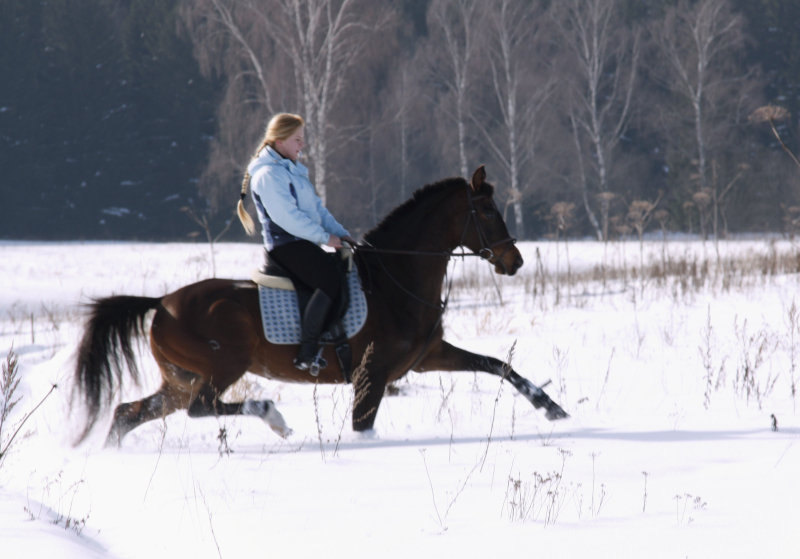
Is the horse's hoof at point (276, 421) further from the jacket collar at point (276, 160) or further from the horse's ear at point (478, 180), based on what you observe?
the horse's ear at point (478, 180)

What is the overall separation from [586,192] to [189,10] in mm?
17077

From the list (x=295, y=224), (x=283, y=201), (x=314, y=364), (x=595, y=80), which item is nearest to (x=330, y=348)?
(x=314, y=364)

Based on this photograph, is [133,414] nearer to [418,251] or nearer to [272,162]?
[272,162]

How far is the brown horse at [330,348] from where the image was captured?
500 centimetres

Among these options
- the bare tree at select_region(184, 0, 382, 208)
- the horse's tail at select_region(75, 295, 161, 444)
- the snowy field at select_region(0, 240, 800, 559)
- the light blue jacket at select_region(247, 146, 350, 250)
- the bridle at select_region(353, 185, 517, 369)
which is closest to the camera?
the snowy field at select_region(0, 240, 800, 559)

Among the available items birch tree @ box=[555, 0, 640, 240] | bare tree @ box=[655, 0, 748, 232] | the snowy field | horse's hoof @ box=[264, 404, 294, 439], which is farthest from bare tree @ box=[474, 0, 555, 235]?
horse's hoof @ box=[264, 404, 294, 439]

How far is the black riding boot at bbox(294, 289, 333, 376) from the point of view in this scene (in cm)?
491

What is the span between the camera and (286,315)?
5031 mm

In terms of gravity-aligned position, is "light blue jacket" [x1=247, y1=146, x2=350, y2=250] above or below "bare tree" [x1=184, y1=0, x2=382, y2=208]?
below

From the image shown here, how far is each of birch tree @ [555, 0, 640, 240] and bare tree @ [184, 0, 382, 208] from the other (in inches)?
411

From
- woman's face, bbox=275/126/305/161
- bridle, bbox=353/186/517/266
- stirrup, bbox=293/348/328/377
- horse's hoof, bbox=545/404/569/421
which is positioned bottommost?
horse's hoof, bbox=545/404/569/421

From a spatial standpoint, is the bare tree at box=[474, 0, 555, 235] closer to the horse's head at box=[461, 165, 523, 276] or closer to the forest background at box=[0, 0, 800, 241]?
the forest background at box=[0, 0, 800, 241]

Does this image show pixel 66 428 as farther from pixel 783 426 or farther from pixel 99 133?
pixel 99 133

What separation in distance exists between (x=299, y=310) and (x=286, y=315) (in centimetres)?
9
